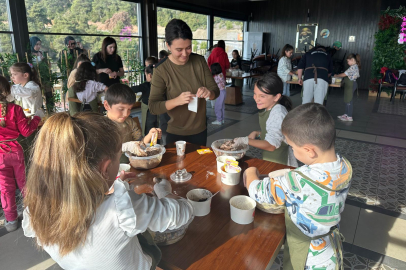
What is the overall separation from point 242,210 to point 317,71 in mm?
4707

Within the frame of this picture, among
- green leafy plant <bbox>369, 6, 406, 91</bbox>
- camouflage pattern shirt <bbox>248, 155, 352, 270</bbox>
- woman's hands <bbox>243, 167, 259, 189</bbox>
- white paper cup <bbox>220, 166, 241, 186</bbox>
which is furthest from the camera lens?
green leafy plant <bbox>369, 6, 406, 91</bbox>

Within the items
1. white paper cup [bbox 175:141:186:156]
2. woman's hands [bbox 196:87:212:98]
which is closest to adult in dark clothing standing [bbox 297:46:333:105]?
woman's hands [bbox 196:87:212:98]

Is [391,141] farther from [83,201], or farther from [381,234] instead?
[83,201]

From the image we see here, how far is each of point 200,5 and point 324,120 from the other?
9191mm

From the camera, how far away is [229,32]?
12195 millimetres

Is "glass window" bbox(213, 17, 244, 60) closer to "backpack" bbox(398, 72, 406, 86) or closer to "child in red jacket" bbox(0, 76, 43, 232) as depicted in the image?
"backpack" bbox(398, 72, 406, 86)

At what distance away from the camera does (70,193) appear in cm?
73

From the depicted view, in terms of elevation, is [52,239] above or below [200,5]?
below

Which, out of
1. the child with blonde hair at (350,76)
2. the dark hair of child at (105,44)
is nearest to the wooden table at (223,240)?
the dark hair of child at (105,44)

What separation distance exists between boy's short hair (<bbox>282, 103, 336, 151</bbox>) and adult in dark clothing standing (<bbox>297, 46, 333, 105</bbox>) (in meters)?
4.45

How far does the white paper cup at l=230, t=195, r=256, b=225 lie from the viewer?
1.17m

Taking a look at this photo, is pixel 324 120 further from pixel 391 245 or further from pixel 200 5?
pixel 200 5

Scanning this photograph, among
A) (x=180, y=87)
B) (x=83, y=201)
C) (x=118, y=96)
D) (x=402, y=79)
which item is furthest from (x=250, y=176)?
(x=402, y=79)

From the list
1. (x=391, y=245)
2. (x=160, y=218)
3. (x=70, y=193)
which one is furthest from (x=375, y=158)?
(x=70, y=193)
